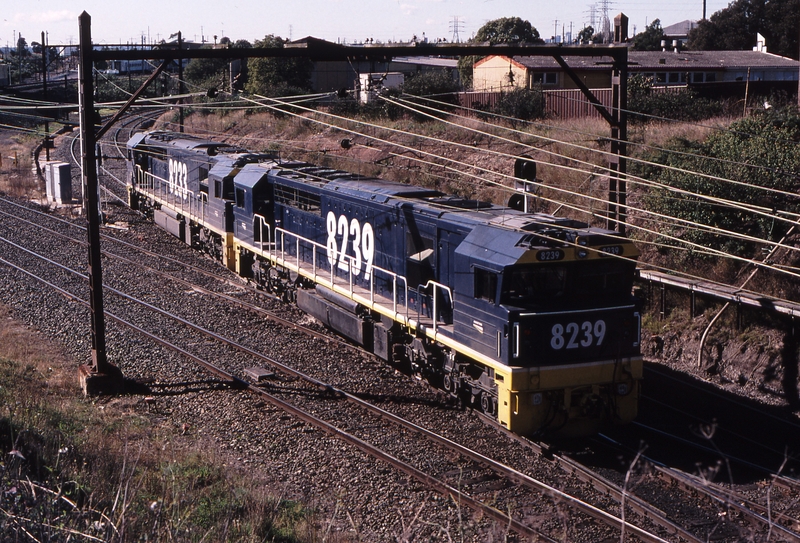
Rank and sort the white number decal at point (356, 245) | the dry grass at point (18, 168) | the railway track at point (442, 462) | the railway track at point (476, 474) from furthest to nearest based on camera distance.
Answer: the dry grass at point (18, 168)
the white number decal at point (356, 245)
the railway track at point (442, 462)
the railway track at point (476, 474)

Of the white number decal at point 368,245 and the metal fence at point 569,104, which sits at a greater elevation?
the metal fence at point 569,104

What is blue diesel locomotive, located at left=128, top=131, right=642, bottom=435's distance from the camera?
10461 mm

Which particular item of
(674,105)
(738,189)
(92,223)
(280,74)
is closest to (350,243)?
(92,223)

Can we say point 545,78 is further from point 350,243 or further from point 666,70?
point 350,243

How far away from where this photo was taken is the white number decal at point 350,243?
14.7 meters

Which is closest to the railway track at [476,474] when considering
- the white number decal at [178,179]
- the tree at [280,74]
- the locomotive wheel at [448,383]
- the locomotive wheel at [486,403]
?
the locomotive wheel at [486,403]

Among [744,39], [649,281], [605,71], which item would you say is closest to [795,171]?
[649,281]

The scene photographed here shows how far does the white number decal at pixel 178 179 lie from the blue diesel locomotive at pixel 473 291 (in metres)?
6.79

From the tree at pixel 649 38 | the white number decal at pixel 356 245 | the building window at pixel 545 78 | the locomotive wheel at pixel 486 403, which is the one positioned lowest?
the locomotive wheel at pixel 486 403

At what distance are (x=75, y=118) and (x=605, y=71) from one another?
44906mm

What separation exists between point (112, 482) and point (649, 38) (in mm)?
70636

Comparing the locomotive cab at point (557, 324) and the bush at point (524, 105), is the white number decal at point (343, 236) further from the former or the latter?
the bush at point (524, 105)

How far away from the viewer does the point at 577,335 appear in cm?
1057

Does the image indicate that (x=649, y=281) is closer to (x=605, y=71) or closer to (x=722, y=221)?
(x=722, y=221)
